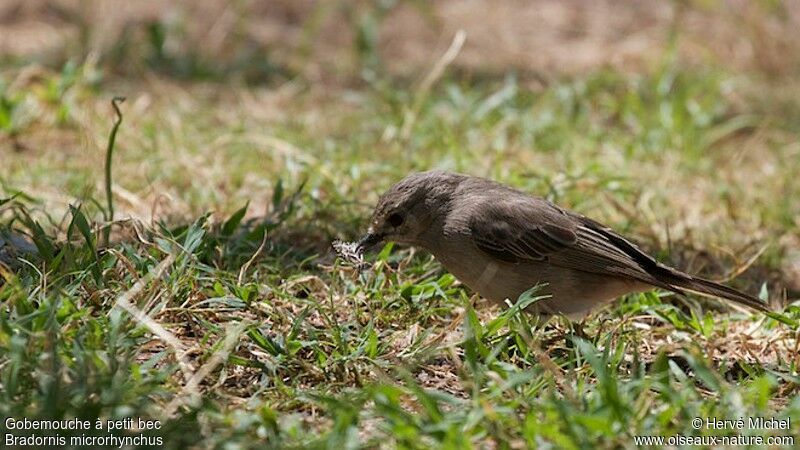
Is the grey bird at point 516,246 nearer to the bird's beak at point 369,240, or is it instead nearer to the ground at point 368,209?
the bird's beak at point 369,240

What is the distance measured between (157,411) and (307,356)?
852 mm

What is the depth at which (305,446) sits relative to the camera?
3.47m

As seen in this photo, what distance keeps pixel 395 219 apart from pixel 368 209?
90cm

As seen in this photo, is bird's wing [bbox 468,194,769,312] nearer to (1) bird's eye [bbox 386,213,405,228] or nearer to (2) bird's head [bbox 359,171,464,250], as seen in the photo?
(2) bird's head [bbox 359,171,464,250]

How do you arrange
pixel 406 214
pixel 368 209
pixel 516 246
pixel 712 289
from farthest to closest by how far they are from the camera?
pixel 368 209 < pixel 406 214 < pixel 516 246 < pixel 712 289

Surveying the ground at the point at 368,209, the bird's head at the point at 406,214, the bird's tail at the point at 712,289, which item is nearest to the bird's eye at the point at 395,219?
the bird's head at the point at 406,214

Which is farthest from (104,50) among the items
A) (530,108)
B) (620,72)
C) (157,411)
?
(157,411)

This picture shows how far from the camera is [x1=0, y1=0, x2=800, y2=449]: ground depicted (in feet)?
12.4

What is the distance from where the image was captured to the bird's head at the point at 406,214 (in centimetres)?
520

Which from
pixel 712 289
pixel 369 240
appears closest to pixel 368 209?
pixel 369 240

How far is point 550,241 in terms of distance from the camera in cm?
516

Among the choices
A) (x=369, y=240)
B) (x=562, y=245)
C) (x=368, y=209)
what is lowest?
(x=368, y=209)

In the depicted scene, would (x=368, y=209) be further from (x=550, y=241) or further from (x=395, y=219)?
(x=550, y=241)

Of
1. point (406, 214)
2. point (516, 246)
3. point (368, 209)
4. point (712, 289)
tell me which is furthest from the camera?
point (368, 209)
